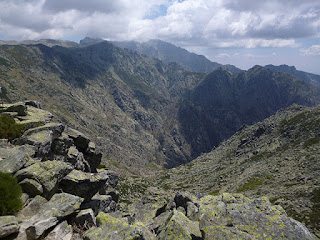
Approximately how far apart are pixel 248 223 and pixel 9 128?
24.3 m

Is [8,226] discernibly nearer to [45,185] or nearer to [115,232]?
[45,185]

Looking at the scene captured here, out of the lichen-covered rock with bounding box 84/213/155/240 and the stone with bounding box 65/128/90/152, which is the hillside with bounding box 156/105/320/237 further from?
the stone with bounding box 65/128/90/152

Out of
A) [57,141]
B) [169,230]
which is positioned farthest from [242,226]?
[57,141]

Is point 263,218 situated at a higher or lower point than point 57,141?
lower

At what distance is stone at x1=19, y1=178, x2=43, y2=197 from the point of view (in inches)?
564

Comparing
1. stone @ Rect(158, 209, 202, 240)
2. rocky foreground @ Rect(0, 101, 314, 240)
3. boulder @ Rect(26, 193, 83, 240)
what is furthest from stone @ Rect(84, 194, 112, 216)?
stone @ Rect(158, 209, 202, 240)

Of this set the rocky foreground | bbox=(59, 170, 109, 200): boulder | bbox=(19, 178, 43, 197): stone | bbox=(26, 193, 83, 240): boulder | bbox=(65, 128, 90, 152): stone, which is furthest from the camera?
bbox=(65, 128, 90, 152): stone

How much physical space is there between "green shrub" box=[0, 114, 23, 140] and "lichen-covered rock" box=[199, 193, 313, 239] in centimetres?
2032

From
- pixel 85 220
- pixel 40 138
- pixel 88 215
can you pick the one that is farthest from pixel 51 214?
pixel 40 138

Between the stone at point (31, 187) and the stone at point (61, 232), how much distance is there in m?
3.61

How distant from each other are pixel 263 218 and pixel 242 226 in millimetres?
1847

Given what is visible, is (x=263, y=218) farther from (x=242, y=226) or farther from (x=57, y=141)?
(x=57, y=141)

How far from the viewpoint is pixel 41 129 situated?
22.6 meters

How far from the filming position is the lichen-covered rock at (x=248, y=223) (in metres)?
13.3
